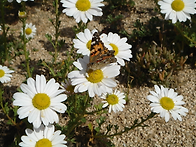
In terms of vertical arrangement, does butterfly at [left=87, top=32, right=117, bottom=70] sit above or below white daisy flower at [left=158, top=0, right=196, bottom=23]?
below

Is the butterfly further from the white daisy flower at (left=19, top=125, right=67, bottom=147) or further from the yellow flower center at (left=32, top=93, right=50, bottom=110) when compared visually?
the white daisy flower at (left=19, top=125, right=67, bottom=147)

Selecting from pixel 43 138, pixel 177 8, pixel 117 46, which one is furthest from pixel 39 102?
pixel 177 8

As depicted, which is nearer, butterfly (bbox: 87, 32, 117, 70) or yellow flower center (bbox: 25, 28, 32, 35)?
butterfly (bbox: 87, 32, 117, 70)

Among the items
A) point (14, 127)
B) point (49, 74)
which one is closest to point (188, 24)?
point (49, 74)

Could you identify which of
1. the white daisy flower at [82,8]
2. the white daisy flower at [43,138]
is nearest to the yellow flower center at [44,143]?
the white daisy flower at [43,138]

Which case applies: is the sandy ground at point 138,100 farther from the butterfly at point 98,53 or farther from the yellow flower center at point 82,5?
the butterfly at point 98,53

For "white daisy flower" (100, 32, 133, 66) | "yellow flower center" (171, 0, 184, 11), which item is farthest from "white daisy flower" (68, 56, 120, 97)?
"yellow flower center" (171, 0, 184, 11)
